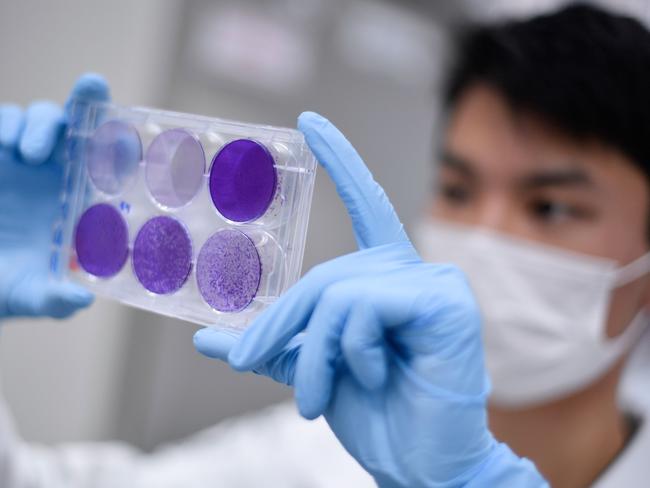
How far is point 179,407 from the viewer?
2.42 m

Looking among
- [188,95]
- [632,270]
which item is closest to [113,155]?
[632,270]

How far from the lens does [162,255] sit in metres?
0.87

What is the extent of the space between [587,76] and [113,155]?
Result: 3.19 feet

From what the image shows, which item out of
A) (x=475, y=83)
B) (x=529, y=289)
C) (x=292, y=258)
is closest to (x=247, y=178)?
(x=292, y=258)

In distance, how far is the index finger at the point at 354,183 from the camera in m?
0.75

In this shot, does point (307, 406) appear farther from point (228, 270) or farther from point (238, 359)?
point (228, 270)

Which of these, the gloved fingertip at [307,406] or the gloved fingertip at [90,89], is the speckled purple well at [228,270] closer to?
the gloved fingertip at [307,406]

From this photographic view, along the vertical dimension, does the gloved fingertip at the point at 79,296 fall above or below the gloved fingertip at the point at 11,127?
below

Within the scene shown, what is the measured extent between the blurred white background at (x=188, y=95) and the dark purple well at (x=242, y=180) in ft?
4.64

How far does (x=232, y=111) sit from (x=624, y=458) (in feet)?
5.62

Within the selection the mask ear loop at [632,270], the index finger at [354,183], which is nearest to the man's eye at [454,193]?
the mask ear loop at [632,270]

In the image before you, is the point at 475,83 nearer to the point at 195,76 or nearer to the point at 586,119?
the point at 586,119

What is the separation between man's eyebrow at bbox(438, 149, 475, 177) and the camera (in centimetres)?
144

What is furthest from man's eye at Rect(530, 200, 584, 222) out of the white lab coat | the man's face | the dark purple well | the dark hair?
the dark purple well
